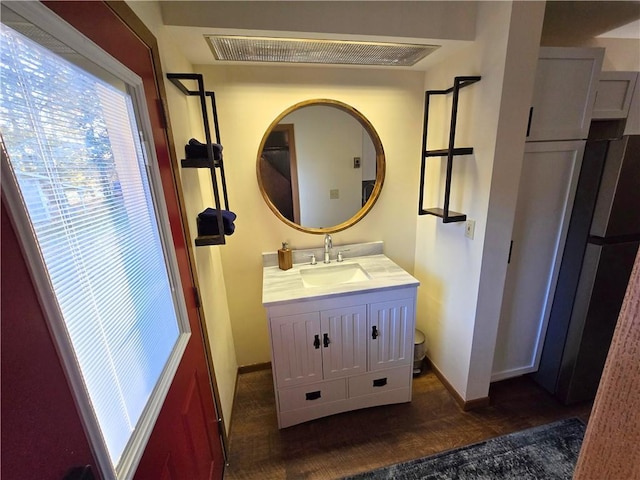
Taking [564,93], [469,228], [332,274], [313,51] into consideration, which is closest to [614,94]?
[564,93]

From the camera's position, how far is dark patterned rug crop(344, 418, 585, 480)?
4.64 ft

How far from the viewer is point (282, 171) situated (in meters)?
1.87

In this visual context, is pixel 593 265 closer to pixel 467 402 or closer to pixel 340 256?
pixel 467 402

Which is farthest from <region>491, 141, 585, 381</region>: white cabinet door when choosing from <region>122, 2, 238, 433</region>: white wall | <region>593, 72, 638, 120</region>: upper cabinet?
<region>122, 2, 238, 433</region>: white wall

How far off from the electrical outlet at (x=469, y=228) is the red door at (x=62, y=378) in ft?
4.89

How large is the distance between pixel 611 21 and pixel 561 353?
206 centimetres

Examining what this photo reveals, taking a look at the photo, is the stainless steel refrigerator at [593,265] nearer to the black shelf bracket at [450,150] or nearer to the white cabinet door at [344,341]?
the black shelf bracket at [450,150]

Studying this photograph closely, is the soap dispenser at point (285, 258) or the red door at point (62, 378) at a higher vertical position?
the red door at point (62, 378)

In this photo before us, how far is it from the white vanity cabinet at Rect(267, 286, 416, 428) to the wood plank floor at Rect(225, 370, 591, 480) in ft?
0.29

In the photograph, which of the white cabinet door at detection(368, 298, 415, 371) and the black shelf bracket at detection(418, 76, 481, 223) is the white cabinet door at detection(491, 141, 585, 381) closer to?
the black shelf bracket at detection(418, 76, 481, 223)

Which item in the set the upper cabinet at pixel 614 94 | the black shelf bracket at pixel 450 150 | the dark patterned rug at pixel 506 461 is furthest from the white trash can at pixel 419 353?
the upper cabinet at pixel 614 94

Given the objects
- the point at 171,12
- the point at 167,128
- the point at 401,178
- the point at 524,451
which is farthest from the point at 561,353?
the point at 171,12

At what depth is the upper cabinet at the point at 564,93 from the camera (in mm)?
1415

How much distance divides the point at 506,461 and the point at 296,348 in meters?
1.26
